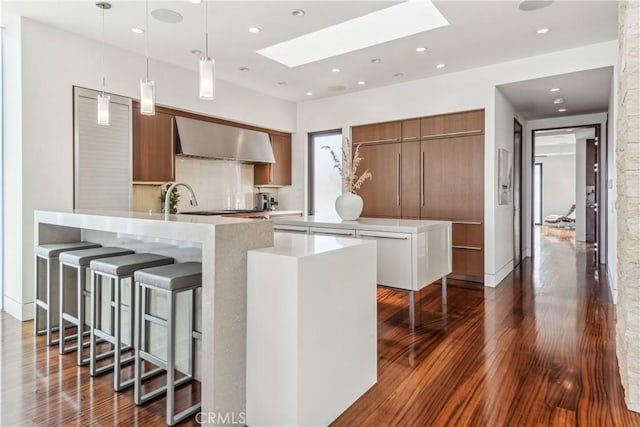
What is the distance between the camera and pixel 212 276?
5.82 feet

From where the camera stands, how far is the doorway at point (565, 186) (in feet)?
29.6

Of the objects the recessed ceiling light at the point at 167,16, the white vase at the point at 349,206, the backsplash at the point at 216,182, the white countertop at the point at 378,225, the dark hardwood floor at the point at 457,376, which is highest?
the recessed ceiling light at the point at 167,16

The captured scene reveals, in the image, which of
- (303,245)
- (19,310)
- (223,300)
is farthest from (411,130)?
(19,310)

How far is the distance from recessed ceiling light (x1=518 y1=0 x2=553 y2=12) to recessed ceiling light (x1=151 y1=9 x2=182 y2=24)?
3092 mm

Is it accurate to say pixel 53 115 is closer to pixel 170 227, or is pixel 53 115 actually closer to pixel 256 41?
pixel 256 41

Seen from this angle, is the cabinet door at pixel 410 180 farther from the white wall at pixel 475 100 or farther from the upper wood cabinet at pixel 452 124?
the white wall at pixel 475 100

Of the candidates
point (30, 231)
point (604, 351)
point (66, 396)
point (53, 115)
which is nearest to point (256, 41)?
point (53, 115)

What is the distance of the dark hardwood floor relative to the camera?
2006mm

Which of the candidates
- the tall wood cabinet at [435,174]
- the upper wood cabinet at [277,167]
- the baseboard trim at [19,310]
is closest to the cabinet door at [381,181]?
the tall wood cabinet at [435,174]

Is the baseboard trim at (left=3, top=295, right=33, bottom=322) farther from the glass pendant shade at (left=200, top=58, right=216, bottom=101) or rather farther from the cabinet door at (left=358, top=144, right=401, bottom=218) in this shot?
the cabinet door at (left=358, top=144, right=401, bottom=218)

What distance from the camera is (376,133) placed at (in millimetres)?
5996

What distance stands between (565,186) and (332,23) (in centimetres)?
1374

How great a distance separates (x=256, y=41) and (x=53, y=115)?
2.19 meters

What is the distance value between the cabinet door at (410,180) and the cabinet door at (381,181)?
0.07 m
